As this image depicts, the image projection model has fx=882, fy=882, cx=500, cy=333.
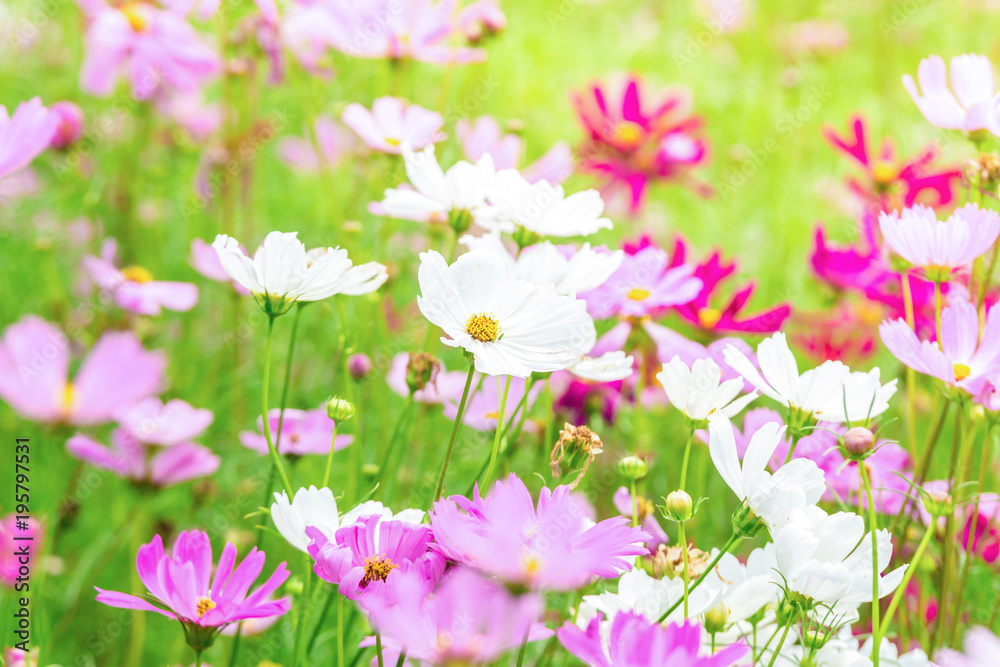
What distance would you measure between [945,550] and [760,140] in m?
1.37

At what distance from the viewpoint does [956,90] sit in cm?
66

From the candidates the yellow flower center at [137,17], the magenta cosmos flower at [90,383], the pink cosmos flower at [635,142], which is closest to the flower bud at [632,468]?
the magenta cosmos flower at [90,383]

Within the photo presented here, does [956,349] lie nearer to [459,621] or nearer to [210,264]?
[459,621]

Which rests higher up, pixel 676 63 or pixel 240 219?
pixel 676 63

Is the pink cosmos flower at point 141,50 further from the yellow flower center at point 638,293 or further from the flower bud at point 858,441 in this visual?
the flower bud at point 858,441

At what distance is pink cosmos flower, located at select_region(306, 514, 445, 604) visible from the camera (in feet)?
1.27

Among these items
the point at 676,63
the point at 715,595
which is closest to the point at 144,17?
the point at 715,595

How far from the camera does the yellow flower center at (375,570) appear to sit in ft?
1.36

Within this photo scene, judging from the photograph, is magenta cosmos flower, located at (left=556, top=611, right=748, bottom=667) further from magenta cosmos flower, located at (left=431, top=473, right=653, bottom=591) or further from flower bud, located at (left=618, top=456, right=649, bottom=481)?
flower bud, located at (left=618, top=456, right=649, bottom=481)

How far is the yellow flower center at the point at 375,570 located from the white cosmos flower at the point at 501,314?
0.12m

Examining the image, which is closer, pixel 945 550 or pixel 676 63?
pixel 945 550

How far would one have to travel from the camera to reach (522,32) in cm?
211

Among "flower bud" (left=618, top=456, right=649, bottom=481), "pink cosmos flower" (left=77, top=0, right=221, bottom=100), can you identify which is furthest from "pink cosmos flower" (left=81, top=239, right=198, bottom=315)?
"flower bud" (left=618, top=456, right=649, bottom=481)

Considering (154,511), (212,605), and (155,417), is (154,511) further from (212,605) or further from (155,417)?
(212,605)
